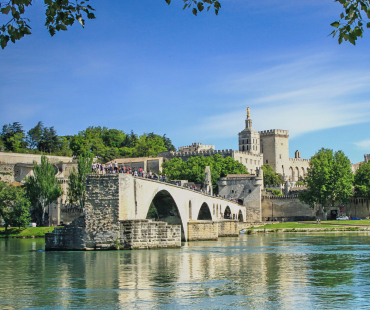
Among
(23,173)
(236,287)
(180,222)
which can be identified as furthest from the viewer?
(23,173)

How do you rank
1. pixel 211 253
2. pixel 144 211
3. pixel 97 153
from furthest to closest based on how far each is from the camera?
1. pixel 97 153
2. pixel 144 211
3. pixel 211 253

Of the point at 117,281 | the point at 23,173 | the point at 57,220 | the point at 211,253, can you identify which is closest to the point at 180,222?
the point at 211,253

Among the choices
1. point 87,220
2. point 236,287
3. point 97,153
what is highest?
point 97,153

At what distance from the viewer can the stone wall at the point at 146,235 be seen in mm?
30531

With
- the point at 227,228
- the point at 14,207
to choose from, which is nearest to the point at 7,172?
the point at 14,207

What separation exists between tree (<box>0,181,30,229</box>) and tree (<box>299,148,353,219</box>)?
3826 cm

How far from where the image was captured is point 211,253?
31.0 m

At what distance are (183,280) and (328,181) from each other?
190ft

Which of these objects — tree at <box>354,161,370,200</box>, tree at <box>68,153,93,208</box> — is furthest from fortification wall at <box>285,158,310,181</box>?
tree at <box>68,153,93,208</box>

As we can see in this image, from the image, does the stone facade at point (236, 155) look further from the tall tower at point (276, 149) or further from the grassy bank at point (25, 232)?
the grassy bank at point (25, 232)

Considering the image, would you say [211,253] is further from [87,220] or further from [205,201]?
[205,201]

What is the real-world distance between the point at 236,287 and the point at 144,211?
58.1ft

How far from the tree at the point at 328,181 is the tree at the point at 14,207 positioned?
38256 millimetres

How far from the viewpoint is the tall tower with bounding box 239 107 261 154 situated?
412ft
